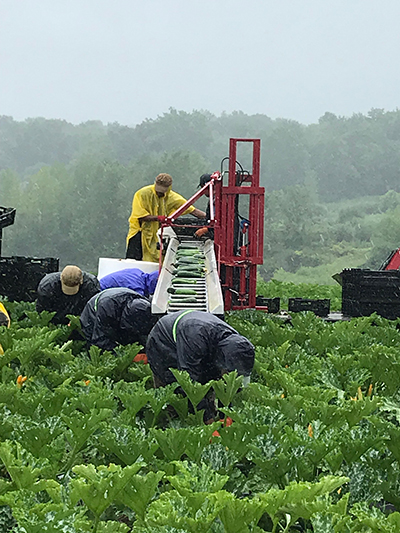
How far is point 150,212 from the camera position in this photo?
1082 cm

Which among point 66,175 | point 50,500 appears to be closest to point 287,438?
point 50,500

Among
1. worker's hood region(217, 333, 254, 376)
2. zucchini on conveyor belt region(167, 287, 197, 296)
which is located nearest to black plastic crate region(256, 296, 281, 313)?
zucchini on conveyor belt region(167, 287, 197, 296)

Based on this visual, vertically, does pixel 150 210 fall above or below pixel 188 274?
above

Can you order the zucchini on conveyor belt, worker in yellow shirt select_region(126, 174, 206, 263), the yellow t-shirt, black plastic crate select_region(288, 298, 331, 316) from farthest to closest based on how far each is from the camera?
black plastic crate select_region(288, 298, 331, 316) < the yellow t-shirt < worker in yellow shirt select_region(126, 174, 206, 263) < the zucchini on conveyor belt

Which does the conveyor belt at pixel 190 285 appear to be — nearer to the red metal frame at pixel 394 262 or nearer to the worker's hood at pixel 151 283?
the worker's hood at pixel 151 283

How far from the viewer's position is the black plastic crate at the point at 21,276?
11.5 meters

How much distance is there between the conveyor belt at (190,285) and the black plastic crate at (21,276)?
2664 millimetres

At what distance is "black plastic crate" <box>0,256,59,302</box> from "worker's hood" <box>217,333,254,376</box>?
6.53 m

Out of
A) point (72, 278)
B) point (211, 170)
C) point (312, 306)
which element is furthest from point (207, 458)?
→ point (211, 170)

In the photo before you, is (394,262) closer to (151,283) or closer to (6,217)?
(151,283)

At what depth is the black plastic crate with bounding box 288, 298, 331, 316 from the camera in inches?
488

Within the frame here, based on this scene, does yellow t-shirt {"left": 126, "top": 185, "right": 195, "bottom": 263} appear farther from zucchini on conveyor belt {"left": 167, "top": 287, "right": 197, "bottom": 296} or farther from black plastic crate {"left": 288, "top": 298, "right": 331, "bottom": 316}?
black plastic crate {"left": 288, "top": 298, "right": 331, "bottom": 316}

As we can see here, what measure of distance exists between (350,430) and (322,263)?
66.9 meters

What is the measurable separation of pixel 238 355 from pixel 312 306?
713 cm
